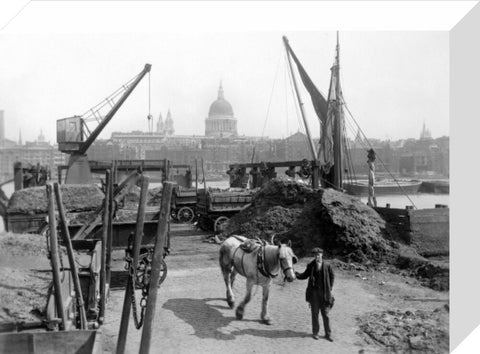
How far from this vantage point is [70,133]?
35.1 ft

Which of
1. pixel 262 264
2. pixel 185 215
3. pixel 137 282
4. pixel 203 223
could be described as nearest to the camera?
pixel 137 282

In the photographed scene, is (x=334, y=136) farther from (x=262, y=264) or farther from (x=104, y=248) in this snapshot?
(x=104, y=248)

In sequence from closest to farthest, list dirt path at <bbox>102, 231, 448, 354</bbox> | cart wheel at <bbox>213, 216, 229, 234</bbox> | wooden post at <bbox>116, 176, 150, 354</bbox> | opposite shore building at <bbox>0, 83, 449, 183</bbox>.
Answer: wooden post at <bbox>116, 176, 150, 354</bbox> → dirt path at <bbox>102, 231, 448, 354</bbox> → opposite shore building at <bbox>0, 83, 449, 183</bbox> → cart wheel at <bbox>213, 216, 229, 234</bbox>

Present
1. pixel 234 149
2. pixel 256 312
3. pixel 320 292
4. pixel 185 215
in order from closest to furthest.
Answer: pixel 320 292 < pixel 256 312 < pixel 234 149 < pixel 185 215

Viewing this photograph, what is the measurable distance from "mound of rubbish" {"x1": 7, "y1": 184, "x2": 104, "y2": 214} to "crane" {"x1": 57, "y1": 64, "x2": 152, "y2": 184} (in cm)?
77

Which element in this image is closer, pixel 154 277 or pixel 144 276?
pixel 154 277

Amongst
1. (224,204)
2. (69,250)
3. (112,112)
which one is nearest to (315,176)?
(224,204)

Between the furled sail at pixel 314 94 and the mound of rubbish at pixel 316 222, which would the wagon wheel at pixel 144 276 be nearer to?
the mound of rubbish at pixel 316 222

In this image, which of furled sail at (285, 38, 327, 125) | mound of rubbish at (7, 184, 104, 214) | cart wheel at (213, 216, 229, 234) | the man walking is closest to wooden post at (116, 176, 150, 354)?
the man walking

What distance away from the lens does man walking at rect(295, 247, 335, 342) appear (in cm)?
611

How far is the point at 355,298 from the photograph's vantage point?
7.98 m

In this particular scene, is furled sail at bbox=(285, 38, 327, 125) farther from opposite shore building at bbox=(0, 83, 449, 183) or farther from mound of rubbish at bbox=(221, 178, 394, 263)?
mound of rubbish at bbox=(221, 178, 394, 263)

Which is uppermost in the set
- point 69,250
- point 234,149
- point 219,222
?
point 234,149

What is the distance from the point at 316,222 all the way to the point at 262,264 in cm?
502
